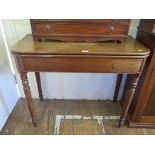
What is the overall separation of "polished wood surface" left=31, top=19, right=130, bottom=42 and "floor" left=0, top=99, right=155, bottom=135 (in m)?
0.75

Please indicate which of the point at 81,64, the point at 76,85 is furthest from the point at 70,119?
the point at 81,64

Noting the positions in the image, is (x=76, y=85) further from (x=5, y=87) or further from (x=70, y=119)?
(x=5, y=87)

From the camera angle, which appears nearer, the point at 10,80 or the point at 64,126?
the point at 64,126

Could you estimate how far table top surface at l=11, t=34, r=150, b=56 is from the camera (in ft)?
2.84

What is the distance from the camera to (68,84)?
5.00 feet

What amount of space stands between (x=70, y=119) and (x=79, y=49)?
757 millimetres

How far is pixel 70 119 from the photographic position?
1.39m

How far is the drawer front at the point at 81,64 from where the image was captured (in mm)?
894

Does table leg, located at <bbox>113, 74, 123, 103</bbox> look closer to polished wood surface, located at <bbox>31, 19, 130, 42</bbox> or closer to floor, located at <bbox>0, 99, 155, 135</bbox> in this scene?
floor, located at <bbox>0, 99, 155, 135</bbox>

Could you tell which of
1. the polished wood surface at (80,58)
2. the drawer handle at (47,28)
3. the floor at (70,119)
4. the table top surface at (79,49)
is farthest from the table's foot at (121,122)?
the drawer handle at (47,28)

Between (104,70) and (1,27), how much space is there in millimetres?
948

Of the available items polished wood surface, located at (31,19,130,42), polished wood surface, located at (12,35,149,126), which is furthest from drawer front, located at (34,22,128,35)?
polished wood surface, located at (12,35,149,126)
